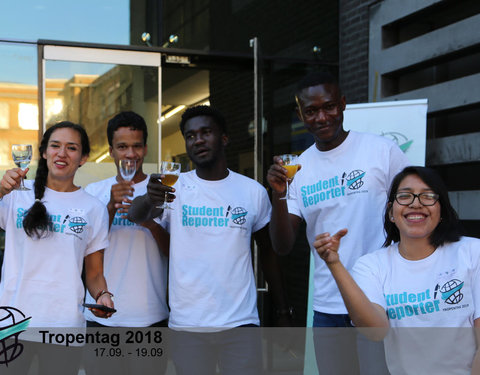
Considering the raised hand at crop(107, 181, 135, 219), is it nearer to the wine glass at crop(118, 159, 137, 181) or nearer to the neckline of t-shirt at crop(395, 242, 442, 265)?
the wine glass at crop(118, 159, 137, 181)

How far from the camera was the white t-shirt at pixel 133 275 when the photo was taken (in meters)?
3.10

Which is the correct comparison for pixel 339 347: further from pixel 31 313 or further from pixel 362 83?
pixel 362 83

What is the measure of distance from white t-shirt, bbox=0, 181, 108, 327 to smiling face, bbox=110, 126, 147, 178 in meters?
0.50

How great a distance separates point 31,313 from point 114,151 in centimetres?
108

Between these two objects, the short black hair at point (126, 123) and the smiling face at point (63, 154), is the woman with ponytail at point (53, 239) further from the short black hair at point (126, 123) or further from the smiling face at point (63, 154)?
the short black hair at point (126, 123)

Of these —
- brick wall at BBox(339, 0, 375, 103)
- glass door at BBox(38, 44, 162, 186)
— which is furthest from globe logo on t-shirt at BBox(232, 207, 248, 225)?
brick wall at BBox(339, 0, 375, 103)

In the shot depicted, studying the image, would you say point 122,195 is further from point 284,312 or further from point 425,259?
point 425,259

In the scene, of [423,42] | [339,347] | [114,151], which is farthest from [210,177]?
[423,42]

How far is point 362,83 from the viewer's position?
603 centimetres

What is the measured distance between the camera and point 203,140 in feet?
10.2

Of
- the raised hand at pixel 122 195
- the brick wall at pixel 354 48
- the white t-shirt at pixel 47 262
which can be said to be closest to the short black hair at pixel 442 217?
the raised hand at pixel 122 195

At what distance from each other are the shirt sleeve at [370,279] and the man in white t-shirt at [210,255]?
72 centimetres

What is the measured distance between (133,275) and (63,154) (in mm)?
779

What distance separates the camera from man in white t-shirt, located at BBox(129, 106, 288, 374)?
2898 mm
